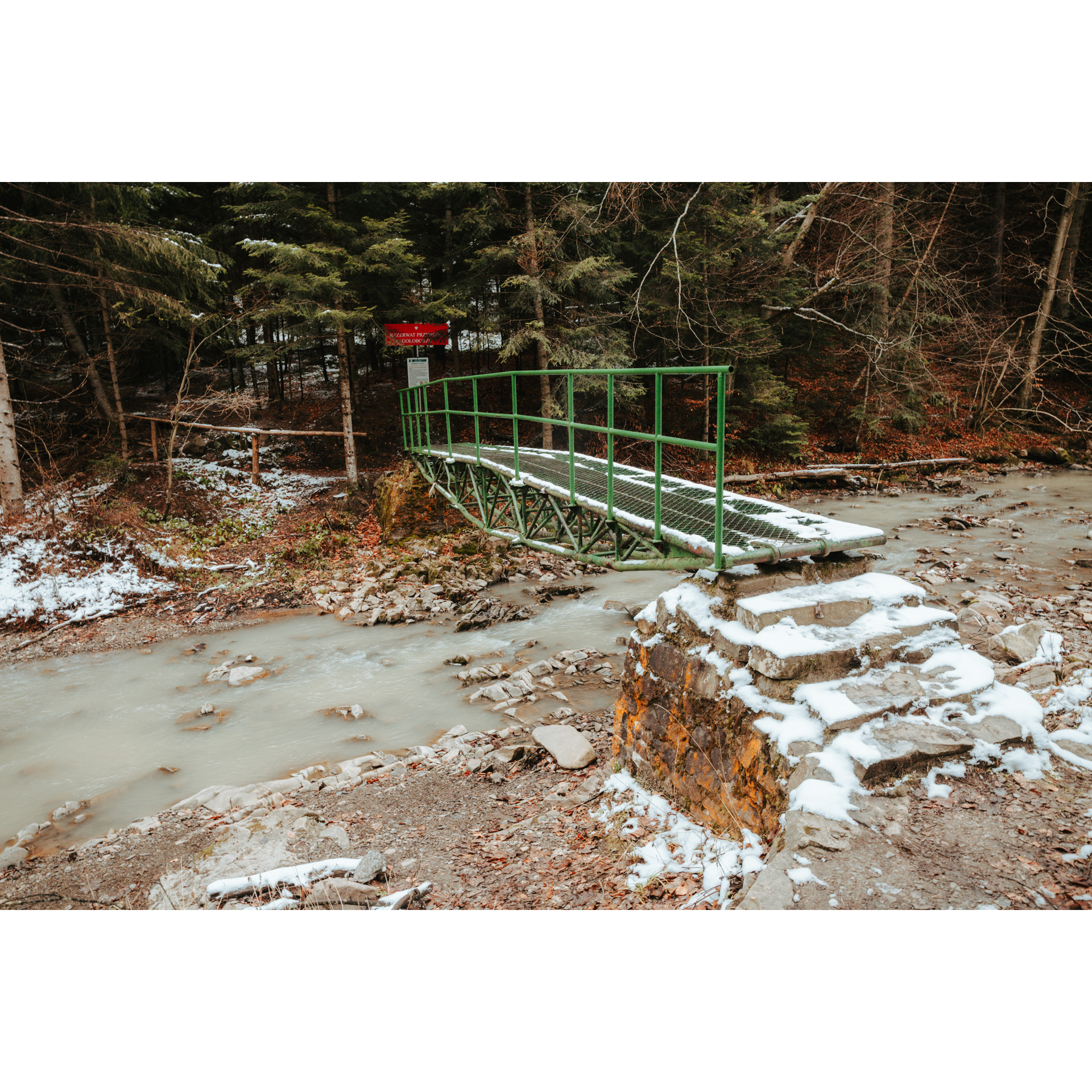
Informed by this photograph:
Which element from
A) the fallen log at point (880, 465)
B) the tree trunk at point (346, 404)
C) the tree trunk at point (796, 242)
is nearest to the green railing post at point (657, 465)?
the tree trunk at point (346, 404)

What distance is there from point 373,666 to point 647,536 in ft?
14.9

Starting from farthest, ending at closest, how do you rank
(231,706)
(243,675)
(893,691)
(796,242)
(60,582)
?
1. (796,242)
2. (60,582)
3. (243,675)
4. (231,706)
5. (893,691)

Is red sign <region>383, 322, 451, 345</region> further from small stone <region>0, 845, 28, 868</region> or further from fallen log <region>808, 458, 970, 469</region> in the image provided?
small stone <region>0, 845, 28, 868</region>

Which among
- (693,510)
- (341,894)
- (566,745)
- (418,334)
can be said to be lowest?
(566,745)

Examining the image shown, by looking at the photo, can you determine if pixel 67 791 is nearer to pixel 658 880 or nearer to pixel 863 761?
pixel 658 880

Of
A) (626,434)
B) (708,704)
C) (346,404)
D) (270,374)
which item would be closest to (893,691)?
(708,704)

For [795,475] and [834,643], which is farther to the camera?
[795,475]

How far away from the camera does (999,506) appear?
40.3 ft

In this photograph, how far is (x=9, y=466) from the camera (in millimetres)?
9766

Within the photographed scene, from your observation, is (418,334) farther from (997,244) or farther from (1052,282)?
(997,244)

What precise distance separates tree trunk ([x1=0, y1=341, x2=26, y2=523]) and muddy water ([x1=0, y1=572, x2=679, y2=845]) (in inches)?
127

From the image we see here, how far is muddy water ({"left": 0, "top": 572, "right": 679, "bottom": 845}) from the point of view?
→ 576 cm

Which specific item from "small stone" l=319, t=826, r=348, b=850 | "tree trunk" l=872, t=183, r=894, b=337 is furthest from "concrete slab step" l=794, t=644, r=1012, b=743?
"tree trunk" l=872, t=183, r=894, b=337

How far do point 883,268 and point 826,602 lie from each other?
44.9 ft
